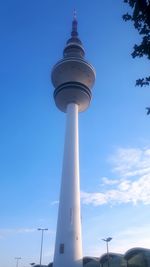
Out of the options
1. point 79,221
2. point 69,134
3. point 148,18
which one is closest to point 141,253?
point 79,221

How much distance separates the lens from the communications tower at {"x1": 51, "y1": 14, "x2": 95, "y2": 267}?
45.3 meters

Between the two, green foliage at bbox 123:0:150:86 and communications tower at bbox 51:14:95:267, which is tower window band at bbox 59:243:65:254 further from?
green foliage at bbox 123:0:150:86

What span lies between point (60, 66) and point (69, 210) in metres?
27.6

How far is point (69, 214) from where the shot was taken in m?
46.8

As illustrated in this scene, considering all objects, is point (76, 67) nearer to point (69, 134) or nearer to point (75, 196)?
point (69, 134)

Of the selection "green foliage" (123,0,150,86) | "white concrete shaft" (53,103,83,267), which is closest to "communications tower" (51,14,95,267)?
"white concrete shaft" (53,103,83,267)

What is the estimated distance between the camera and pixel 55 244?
46.4 metres

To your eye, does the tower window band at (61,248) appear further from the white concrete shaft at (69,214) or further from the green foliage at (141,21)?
the green foliage at (141,21)

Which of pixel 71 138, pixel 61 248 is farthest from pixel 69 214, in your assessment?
pixel 71 138

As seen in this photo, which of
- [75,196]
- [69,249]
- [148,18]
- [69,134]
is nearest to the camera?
[148,18]

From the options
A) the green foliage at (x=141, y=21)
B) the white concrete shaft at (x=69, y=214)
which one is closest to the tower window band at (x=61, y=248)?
the white concrete shaft at (x=69, y=214)

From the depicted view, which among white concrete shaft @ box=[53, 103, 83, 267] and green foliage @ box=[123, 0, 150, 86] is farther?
white concrete shaft @ box=[53, 103, 83, 267]

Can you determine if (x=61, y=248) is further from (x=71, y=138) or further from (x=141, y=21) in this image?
(x=141, y=21)

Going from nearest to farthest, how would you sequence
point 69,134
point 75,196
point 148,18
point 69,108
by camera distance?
point 148,18
point 75,196
point 69,134
point 69,108
